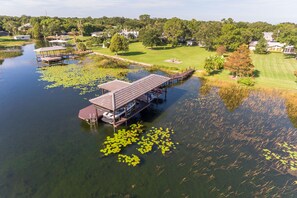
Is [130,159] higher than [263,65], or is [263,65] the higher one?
[263,65]

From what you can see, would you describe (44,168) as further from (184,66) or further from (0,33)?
(0,33)

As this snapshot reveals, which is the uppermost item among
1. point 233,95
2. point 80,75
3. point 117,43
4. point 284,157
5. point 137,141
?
point 117,43

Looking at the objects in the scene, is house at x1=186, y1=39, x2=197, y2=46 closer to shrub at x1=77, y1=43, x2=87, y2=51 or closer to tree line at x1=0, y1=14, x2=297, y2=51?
tree line at x1=0, y1=14, x2=297, y2=51

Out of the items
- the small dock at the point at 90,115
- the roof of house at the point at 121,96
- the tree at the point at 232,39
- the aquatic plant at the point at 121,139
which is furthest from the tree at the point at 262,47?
the small dock at the point at 90,115

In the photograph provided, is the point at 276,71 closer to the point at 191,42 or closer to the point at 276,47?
the point at 276,47

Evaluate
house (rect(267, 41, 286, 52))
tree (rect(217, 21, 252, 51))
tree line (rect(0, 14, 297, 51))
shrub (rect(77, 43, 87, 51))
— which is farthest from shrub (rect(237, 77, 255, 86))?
shrub (rect(77, 43, 87, 51))

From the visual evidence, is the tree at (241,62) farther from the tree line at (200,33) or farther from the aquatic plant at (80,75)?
the tree line at (200,33)

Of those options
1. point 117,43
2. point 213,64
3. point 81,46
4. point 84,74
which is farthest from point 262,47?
point 81,46
